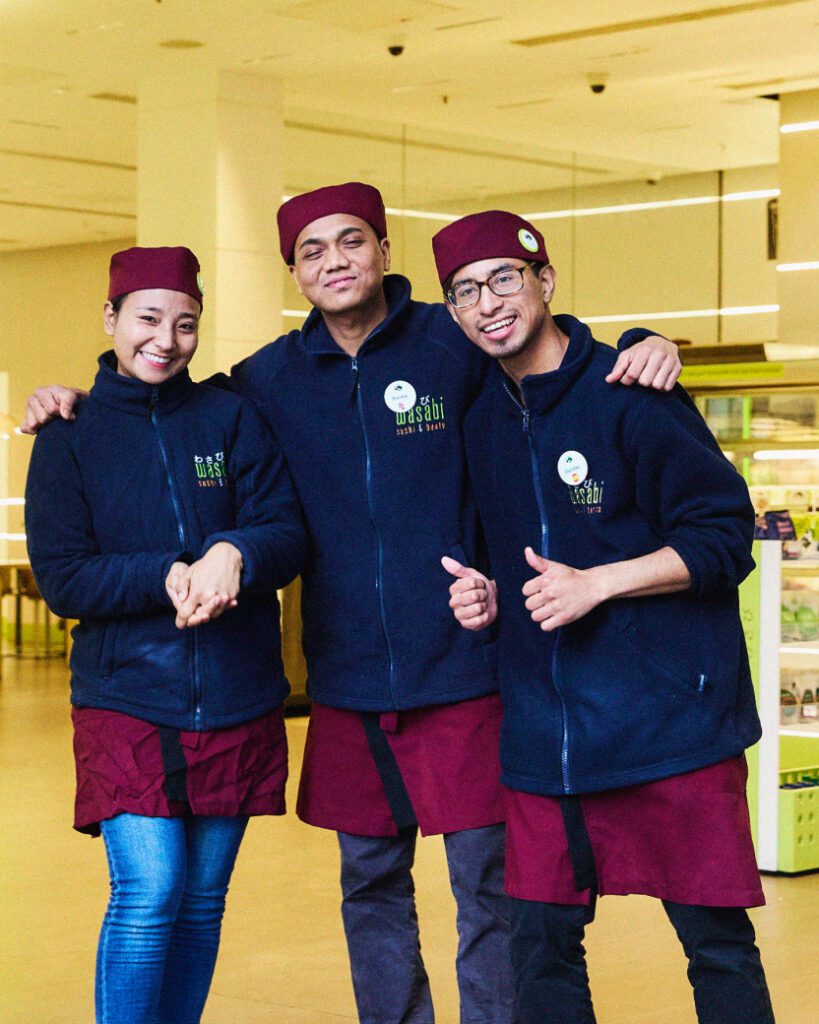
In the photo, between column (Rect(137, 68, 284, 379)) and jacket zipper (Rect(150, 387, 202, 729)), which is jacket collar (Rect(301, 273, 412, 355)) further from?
column (Rect(137, 68, 284, 379))

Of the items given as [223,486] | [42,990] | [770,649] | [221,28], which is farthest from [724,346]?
[223,486]

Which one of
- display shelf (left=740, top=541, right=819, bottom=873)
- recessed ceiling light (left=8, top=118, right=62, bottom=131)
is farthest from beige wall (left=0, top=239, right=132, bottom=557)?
display shelf (left=740, top=541, right=819, bottom=873)

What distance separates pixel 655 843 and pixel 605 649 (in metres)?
0.33

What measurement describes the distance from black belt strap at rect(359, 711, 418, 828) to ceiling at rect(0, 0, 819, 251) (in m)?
6.23

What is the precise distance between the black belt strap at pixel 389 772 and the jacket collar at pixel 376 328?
2.29 feet

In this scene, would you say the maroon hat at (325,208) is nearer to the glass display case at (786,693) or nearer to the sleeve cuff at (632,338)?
the sleeve cuff at (632,338)

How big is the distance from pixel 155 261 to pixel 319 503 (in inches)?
21.3

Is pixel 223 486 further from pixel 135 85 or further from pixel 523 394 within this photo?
pixel 135 85

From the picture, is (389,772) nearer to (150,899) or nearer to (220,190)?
(150,899)

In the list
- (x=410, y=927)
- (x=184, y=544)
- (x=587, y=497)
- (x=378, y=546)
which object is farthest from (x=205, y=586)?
(x=410, y=927)

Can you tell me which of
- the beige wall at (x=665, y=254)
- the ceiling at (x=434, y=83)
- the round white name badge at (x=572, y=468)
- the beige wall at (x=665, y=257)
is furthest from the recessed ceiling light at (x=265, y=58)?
the round white name badge at (x=572, y=468)

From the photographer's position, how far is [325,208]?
10.6 feet

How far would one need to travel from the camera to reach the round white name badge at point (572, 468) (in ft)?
9.33

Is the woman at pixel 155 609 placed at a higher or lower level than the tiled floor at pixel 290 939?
higher
